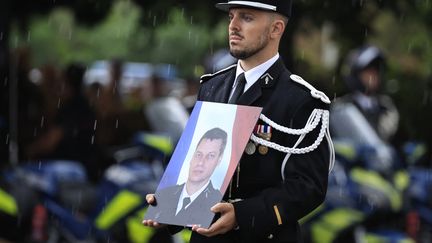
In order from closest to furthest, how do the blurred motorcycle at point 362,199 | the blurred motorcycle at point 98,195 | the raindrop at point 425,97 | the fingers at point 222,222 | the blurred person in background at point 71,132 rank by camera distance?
1. the fingers at point 222,222
2. the blurred motorcycle at point 98,195
3. the blurred person in background at point 71,132
4. the blurred motorcycle at point 362,199
5. the raindrop at point 425,97

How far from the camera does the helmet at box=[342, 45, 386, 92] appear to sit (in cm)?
1159

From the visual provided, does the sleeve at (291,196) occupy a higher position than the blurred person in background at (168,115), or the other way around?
the sleeve at (291,196)

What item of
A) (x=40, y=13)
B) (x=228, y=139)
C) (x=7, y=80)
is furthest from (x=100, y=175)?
(x=228, y=139)

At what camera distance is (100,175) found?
10.5m

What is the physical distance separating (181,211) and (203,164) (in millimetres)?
191

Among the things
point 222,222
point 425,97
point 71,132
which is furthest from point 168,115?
point 222,222

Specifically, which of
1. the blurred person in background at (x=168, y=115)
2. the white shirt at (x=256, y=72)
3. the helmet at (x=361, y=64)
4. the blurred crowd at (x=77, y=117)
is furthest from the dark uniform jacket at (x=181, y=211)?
the helmet at (x=361, y=64)

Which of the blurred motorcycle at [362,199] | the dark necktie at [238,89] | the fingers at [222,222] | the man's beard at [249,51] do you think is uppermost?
the man's beard at [249,51]

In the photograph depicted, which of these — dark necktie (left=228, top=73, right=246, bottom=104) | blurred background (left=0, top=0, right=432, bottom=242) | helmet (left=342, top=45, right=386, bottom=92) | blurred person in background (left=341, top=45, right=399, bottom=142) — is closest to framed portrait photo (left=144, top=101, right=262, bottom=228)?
dark necktie (left=228, top=73, right=246, bottom=104)

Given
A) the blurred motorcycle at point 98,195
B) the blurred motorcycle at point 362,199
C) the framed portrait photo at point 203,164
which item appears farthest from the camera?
the blurred motorcycle at point 362,199

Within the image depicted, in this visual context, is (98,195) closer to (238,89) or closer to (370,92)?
(370,92)

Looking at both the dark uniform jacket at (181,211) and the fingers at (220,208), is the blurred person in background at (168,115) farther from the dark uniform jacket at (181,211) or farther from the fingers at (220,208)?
the fingers at (220,208)

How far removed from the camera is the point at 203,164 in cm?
466

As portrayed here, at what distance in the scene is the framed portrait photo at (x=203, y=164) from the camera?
4559mm
